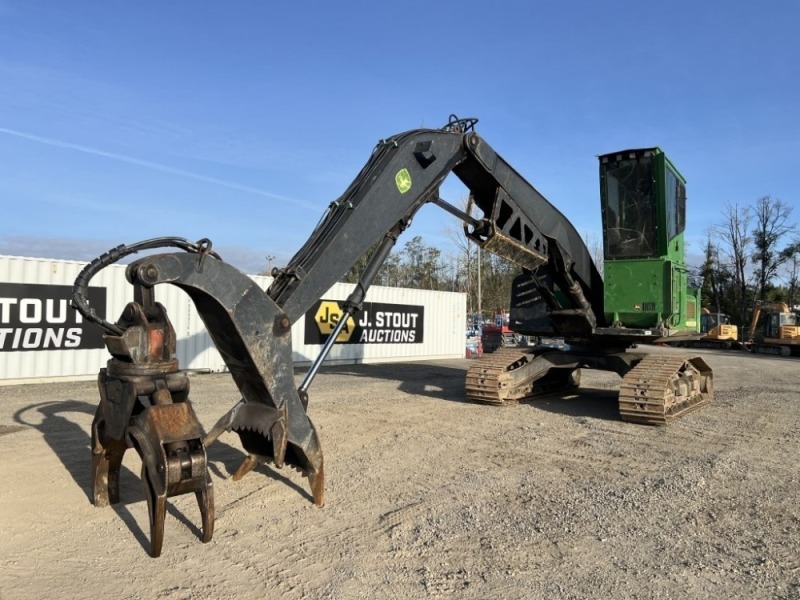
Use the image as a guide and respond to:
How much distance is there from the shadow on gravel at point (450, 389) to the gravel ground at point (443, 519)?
4.87ft

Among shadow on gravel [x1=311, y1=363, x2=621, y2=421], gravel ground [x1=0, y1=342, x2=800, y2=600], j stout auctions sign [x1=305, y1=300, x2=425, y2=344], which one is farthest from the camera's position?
j stout auctions sign [x1=305, y1=300, x2=425, y2=344]

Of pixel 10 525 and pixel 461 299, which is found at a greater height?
pixel 461 299

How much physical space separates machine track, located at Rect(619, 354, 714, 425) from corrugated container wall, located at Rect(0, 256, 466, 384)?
785cm

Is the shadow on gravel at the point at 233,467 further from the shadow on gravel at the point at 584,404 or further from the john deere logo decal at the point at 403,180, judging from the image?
the shadow on gravel at the point at 584,404

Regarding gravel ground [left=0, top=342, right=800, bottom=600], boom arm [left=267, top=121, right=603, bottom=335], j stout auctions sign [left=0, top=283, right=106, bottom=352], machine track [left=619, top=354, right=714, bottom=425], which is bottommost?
gravel ground [left=0, top=342, right=800, bottom=600]

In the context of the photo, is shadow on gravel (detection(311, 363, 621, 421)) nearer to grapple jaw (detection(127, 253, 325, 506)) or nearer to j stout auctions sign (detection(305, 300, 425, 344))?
j stout auctions sign (detection(305, 300, 425, 344))

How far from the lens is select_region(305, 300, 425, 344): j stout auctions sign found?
1748cm

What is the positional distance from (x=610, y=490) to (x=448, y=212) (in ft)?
10.6

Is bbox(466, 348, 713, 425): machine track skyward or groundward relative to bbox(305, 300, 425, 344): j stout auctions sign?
groundward

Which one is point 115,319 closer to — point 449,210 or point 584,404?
point 449,210

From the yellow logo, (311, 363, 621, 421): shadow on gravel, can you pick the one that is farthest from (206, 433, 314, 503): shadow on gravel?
the yellow logo

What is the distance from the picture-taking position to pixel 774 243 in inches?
1843

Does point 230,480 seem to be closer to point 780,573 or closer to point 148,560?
point 148,560

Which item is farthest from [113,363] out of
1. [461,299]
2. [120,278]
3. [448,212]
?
[461,299]
